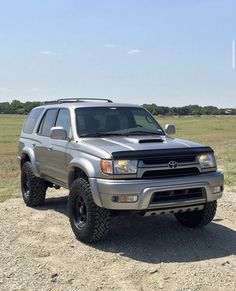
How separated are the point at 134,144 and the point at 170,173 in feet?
1.98

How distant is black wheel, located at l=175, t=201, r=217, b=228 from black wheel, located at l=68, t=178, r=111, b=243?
146 centimetres

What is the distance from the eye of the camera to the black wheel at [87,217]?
19.1 ft

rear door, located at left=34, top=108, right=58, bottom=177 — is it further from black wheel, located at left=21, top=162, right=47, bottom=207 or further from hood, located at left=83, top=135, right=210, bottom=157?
hood, located at left=83, top=135, right=210, bottom=157

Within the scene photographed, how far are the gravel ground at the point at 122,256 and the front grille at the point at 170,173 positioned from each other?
0.91 meters

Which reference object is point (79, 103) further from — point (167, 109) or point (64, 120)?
point (167, 109)

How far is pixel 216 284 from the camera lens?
15.4ft

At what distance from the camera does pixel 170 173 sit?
582 centimetres

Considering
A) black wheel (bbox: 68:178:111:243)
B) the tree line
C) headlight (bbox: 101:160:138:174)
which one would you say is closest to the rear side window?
black wheel (bbox: 68:178:111:243)

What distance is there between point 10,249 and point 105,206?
1.41 metres

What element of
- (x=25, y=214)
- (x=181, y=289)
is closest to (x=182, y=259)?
(x=181, y=289)

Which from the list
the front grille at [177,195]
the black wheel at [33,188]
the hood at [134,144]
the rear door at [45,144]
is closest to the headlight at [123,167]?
the hood at [134,144]

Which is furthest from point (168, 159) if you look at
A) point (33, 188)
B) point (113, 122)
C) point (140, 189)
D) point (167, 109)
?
point (167, 109)

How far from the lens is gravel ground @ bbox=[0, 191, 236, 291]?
4809 millimetres

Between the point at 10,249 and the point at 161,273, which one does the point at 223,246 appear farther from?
the point at 10,249
